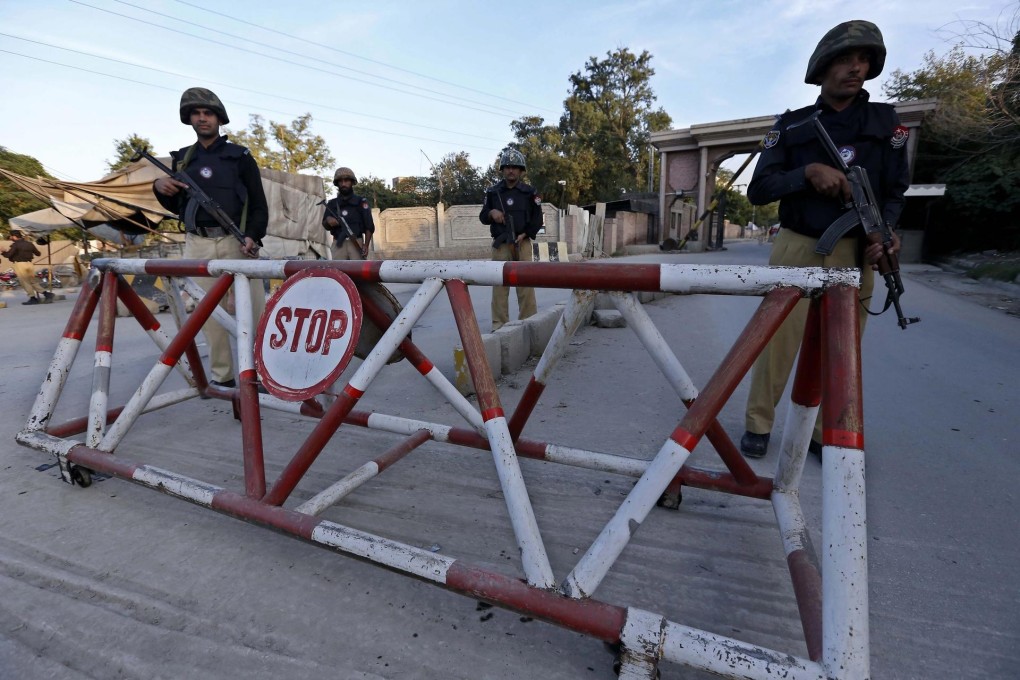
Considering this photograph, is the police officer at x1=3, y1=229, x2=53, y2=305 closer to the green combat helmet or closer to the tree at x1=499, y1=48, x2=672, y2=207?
the green combat helmet

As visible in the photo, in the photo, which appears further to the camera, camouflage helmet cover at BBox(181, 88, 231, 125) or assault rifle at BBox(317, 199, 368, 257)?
assault rifle at BBox(317, 199, 368, 257)

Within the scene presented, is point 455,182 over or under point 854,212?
over

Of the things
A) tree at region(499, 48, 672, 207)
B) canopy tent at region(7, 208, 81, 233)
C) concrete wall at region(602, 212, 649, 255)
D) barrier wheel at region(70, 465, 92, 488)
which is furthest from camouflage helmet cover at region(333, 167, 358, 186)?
tree at region(499, 48, 672, 207)

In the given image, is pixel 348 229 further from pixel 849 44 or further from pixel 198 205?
pixel 849 44

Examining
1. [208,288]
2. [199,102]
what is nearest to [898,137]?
[199,102]

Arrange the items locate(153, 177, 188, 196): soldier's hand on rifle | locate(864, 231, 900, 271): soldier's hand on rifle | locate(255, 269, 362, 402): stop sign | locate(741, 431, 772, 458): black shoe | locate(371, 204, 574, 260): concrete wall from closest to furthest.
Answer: locate(255, 269, 362, 402): stop sign < locate(864, 231, 900, 271): soldier's hand on rifle < locate(741, 431, 772, 458): black shoe < locate(153, 177, 188, 196): soldier's hand on rifle < locate(371, 204, 574, 260): concrete wall

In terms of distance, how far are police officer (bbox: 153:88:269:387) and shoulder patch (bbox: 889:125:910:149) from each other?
3.55 metres

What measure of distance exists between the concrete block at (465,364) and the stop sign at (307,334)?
1.40 metres

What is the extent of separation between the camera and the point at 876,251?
79.6 inches

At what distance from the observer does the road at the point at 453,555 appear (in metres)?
1.23

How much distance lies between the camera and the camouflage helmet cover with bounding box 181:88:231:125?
297 centimetres

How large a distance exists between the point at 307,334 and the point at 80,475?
139cm

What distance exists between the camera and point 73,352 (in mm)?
2271

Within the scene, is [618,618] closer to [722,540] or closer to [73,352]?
[722,540]
